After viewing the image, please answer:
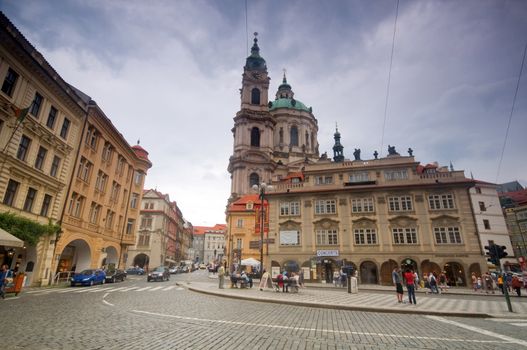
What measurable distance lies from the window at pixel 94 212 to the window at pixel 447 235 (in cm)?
3601

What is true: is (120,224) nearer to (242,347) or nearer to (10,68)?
(10,68)

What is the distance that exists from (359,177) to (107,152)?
98.1 feet

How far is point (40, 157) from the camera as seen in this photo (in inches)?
838

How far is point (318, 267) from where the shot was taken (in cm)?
3216

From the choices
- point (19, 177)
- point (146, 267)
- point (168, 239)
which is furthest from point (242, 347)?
point (168, 239)

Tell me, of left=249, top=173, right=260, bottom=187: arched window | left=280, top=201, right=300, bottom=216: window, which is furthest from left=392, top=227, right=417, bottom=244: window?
left=249, top=173, right=260, bottom=187: arched window

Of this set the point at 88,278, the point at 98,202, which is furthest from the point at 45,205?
the point at 98,202

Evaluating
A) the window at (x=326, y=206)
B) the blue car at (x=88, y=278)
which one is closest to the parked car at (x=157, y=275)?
the blue car at (x=88, y=278)

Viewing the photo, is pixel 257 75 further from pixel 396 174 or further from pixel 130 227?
pixel 130 227

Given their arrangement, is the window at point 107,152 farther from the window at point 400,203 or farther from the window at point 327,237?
the window at point 400,203

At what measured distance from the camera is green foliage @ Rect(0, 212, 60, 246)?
57.4ft

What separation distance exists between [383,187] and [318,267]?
468 inches

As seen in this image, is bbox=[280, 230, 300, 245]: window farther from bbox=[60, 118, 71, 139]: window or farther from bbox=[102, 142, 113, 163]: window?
bbox=[60, 118, 71, 139]: window

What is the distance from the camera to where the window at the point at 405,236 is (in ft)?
100
